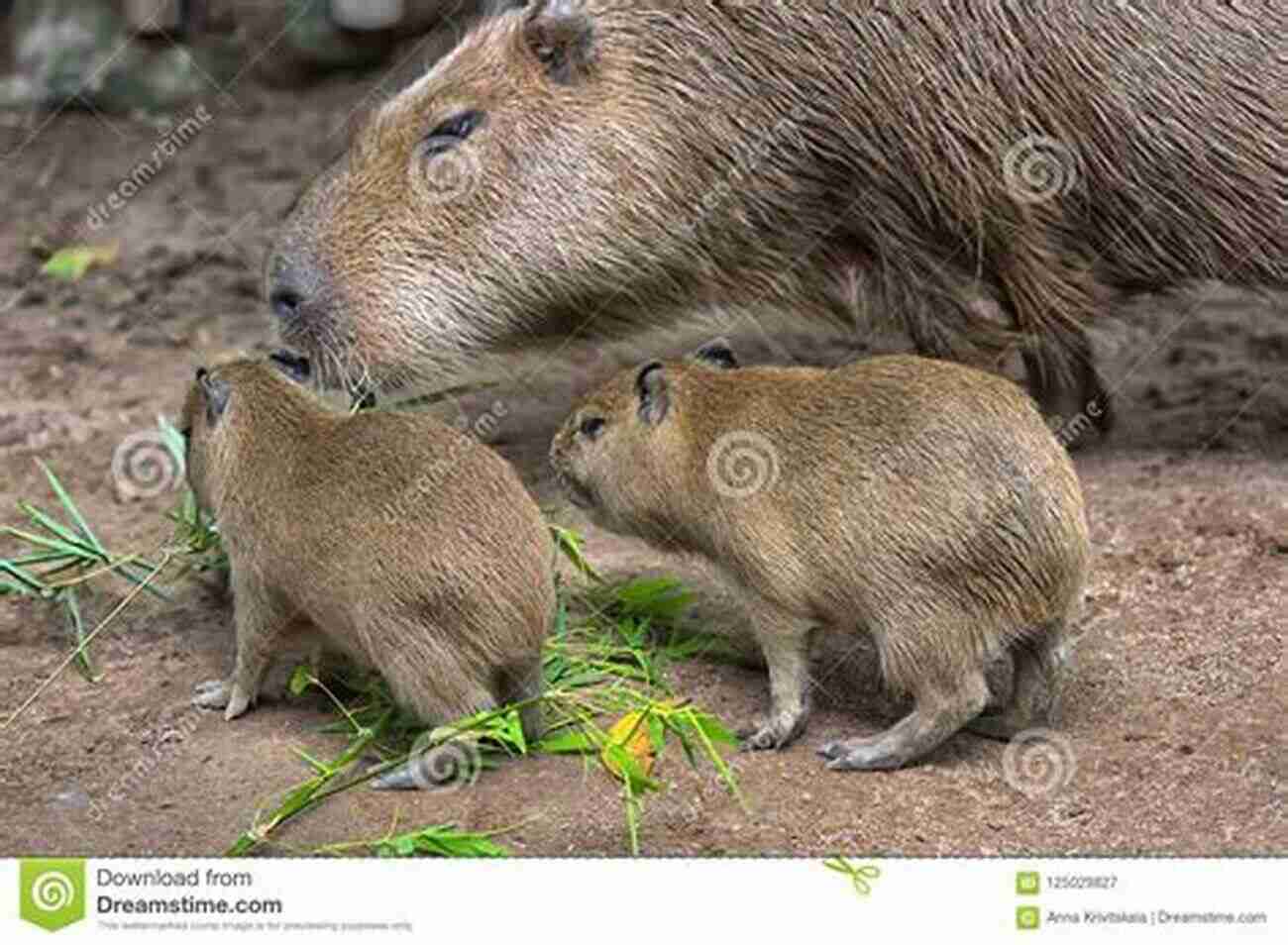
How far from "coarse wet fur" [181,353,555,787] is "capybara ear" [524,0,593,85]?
49.4 inches

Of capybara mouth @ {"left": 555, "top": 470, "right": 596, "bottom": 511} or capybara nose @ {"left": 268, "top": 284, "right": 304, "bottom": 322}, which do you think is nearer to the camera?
capybara mouth @ {"left": 555, "top": 470, "right": 596, "bottom": 511}

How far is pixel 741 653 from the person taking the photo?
526cm

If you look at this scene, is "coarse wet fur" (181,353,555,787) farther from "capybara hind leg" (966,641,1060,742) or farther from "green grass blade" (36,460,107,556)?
"capybara hind leg" (966,641,1060,742)

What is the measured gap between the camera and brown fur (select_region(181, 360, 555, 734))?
4.65 meters

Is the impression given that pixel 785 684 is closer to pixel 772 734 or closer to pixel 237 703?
pixel 772 734

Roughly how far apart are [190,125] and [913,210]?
3668mm
